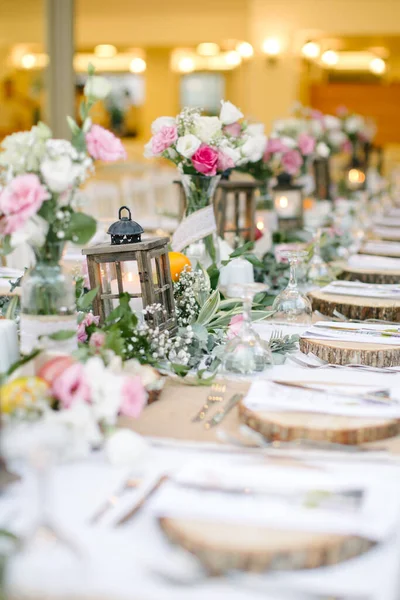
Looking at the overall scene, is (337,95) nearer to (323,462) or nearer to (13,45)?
(13,45)

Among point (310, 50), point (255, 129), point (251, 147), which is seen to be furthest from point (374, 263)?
point (310, 50)

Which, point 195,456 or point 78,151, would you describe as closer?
point 195,456

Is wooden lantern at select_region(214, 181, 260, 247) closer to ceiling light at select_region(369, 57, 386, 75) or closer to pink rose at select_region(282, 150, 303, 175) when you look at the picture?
pink rose at select_region(282, 150, 303, 175)

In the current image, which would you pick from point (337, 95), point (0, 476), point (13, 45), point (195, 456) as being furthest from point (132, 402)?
point (337, 95)

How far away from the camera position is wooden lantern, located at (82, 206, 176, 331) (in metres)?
1.78

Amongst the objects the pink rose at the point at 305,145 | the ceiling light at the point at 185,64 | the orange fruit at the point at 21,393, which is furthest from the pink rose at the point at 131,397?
the ceiling light at the point at 185,64

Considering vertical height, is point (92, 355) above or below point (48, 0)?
below

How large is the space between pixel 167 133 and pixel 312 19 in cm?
865

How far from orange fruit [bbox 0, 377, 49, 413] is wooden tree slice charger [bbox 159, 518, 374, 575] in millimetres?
309

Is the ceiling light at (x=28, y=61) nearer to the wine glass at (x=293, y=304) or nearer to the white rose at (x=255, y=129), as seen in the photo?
the white rose at (x=255, y=129)

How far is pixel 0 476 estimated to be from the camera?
1152 millimetres

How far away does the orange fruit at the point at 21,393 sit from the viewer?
118 centimetres

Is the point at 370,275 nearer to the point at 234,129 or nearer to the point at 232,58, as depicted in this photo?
the point at 234,129

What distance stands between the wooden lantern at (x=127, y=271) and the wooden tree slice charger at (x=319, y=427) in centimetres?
49
